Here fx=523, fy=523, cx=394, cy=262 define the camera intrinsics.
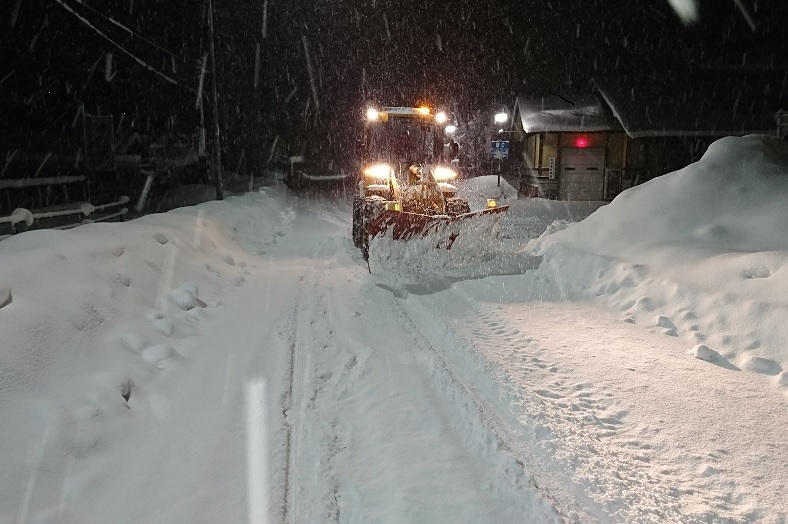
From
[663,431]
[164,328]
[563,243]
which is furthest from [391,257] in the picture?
[663,431]

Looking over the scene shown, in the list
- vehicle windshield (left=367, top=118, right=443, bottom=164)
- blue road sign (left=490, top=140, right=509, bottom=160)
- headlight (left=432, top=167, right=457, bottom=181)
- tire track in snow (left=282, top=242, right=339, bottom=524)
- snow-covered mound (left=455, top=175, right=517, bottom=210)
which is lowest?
tire track in snow (left=282, top=242, right=339, bottom=524)

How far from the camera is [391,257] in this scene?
9.81 metres

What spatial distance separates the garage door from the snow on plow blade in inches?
679

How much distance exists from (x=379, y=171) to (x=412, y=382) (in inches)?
341

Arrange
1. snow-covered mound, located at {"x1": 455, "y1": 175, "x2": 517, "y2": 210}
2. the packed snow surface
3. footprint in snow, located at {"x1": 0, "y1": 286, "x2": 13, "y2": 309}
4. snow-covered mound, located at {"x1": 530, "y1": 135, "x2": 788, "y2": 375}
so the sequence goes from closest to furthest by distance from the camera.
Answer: the packed snow surface → footprint in snow, located at {"x1": 0, "y1": 286, "x2": 13, "y2": 309} → snow-covered mound, located at {"x1": 530, "y1": 135, "x2": 788, "y2": 375} → snow-covered mound, located at {"x1": 455, "y1": 175, "x2": 517, "y2": 210}

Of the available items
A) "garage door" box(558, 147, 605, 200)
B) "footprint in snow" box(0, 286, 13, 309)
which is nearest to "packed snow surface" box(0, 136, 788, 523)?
"footprint in snow" box(0, 286, 13, 309)

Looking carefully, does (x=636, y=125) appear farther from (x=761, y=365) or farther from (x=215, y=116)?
(x=761, y=365)

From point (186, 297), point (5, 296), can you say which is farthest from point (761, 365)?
point (5, 296)

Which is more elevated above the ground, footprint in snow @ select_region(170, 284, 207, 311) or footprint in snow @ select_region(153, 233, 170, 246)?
footprint in snow @ select_region(153, 233, 170, 246)

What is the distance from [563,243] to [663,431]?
649 cm

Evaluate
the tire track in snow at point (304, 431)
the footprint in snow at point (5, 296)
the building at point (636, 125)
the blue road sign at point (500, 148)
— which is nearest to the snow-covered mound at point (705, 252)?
the tire track in snow at point (304, 431)

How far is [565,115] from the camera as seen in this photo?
2647 centimetres

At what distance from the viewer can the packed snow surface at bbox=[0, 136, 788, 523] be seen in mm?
3441

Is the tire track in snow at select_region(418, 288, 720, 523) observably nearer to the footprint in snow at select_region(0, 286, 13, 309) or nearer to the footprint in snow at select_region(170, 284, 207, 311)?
the footprint in snow at select_region(170, 284, 207, 311)
